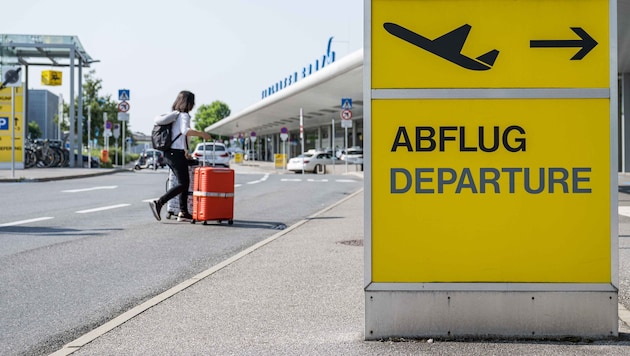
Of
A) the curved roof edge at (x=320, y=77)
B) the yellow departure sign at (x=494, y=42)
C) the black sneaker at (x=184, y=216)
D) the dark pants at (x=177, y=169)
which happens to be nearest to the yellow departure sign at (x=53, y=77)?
the curved roof edge at (x=320, y=77)

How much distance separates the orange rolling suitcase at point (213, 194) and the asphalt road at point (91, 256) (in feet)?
0.61

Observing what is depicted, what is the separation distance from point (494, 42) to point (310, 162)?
4217 cm

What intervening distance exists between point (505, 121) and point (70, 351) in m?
2.65

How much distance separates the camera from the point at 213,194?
38.0ft

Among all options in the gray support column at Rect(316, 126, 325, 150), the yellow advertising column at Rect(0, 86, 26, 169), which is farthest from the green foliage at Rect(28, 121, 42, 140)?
the yellow advertising column at Rect(0, 86, 26, 169)

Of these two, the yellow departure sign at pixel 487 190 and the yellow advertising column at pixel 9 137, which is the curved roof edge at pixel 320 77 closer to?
the yellow advertising column at pixel 9 137

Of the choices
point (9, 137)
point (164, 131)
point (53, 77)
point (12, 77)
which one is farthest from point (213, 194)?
point (53, 77)

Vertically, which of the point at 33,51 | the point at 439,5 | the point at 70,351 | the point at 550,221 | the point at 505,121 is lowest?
the point at 70,351

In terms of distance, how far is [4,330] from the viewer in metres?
4.89

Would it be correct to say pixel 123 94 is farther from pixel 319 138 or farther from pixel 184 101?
pixel 319 138

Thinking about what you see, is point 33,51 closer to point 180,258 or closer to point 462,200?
point 180,258

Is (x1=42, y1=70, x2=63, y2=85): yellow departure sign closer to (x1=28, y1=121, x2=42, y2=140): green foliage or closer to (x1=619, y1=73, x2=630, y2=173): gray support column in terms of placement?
(x1=619, y1=73, x2=630, y2=173): gray support column

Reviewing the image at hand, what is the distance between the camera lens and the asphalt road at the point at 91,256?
523cm

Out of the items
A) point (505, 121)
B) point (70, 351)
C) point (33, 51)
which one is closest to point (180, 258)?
point (70, 351)
